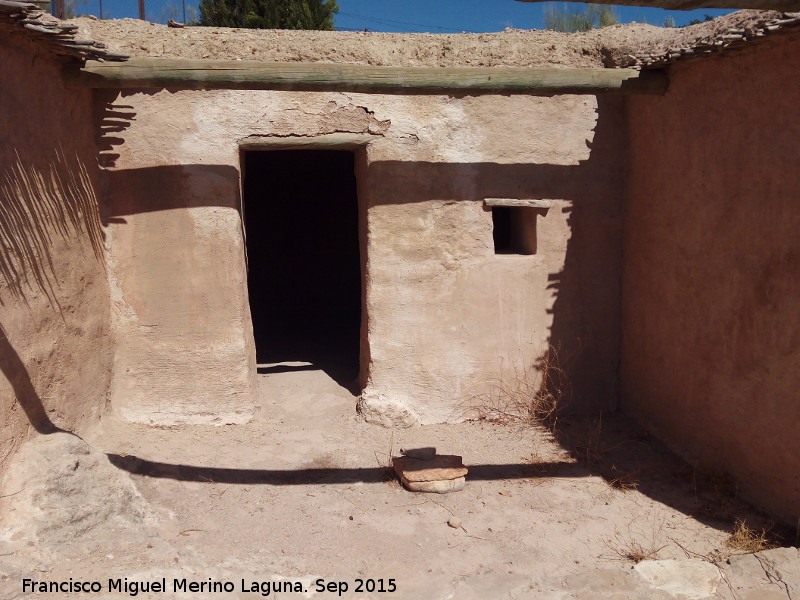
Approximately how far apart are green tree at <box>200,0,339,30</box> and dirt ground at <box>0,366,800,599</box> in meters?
13.1

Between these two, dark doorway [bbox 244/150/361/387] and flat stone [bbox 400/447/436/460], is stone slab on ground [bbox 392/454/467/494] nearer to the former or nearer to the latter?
flat stone [bbox 400/447/436/460]

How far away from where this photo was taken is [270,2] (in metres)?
16.8

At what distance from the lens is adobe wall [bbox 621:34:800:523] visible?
4523mm

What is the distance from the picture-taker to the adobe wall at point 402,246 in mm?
5840

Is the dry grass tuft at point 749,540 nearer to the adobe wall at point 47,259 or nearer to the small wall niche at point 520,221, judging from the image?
the small wall niche at point 520,221

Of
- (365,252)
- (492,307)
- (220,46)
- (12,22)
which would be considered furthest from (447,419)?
(12,22)

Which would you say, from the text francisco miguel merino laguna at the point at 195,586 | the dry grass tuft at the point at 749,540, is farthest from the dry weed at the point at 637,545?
the text francisco miguel merino laguna at the point at 195,586

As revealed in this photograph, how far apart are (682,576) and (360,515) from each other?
6.80 feet

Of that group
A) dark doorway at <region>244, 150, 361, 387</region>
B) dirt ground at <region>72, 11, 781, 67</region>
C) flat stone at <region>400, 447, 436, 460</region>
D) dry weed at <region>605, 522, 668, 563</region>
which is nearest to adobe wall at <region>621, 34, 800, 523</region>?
dirt ground at <region>72, 11, 781, 67</region>

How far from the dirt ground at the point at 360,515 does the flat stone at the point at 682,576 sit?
1 centimetres

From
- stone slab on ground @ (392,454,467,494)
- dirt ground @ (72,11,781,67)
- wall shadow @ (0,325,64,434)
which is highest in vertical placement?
dirt ground @ (72,11,781,67)

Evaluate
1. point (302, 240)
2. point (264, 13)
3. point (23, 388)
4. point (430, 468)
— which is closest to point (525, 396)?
point (430, 468)

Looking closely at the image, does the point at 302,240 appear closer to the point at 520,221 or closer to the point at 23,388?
the point at 520,221

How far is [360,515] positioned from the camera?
192 inches
